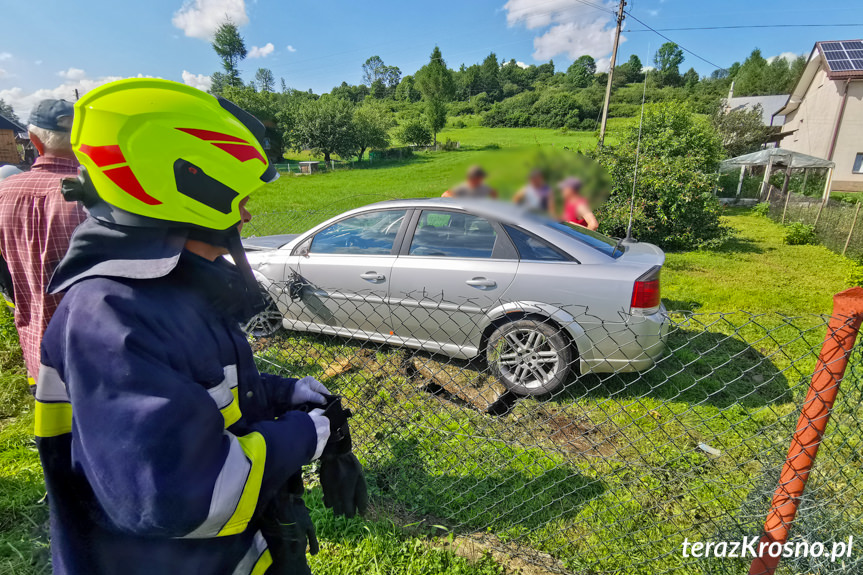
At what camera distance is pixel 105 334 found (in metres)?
0.74

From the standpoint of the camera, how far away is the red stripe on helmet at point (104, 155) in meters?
0.87

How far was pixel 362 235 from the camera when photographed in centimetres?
424

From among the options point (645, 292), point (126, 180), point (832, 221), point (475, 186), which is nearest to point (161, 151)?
point (126, 180)

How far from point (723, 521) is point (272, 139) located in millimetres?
2820

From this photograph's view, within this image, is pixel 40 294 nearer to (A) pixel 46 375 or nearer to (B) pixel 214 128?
(A) pixel 46 375

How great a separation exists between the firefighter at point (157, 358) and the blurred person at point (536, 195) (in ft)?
2.19

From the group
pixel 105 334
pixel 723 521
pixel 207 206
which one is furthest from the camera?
pixel 723 521

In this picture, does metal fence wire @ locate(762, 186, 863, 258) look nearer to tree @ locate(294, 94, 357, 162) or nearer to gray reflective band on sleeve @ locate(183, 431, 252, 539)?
gray reflective band on sleeve @ locate(183, 431, 252, 539)

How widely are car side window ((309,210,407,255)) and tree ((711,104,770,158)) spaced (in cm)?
2702

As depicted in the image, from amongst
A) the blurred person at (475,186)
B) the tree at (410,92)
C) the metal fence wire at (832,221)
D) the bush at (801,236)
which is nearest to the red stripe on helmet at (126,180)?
the blurred person at (475,186)

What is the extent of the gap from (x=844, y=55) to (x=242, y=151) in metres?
30.7

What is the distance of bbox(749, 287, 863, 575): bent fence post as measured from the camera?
1351 mm

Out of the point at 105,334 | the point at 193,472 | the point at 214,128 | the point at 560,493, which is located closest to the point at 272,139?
the point at 214,128

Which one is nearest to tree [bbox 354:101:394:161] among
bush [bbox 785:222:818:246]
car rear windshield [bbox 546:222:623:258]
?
car rear windshield [bbox 546:222:623:258]
